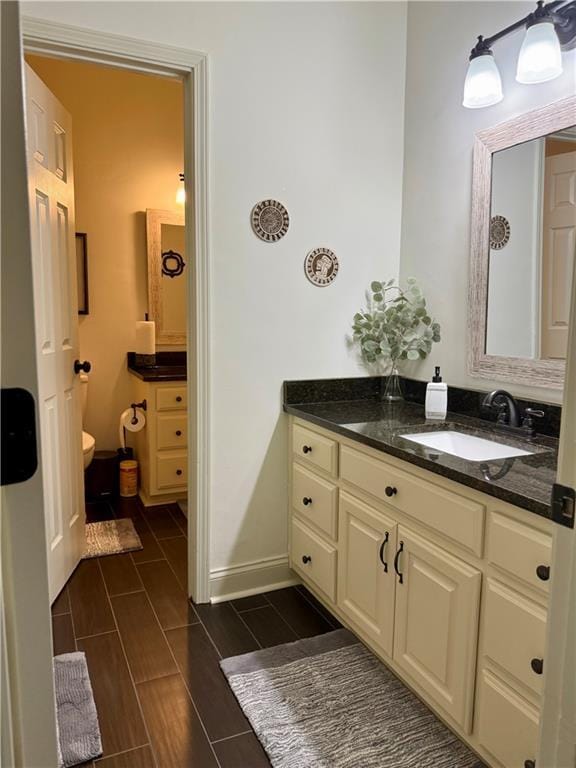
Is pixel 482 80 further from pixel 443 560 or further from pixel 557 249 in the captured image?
pixel 443 560

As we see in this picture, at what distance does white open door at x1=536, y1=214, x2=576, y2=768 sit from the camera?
760 millimetres

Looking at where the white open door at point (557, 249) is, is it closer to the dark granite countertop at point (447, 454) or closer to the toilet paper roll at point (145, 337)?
the dark granite countertop at point (447, 454)

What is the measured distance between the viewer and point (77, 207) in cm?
363

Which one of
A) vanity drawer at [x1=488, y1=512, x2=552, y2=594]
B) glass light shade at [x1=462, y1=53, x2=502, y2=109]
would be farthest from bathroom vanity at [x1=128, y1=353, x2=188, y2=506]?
vanity drawer at [x1=488, y1=512, x2=552, y2=594]

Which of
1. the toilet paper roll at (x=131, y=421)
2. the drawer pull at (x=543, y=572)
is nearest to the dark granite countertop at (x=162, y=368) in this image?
the toilet paper roll at (x=131, y=421)

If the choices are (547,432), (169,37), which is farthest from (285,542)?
(169,37)

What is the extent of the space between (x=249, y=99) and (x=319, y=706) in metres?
2.25

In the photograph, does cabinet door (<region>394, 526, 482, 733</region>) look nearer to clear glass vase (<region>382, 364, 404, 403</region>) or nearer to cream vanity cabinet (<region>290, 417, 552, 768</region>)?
cream vanity cabinet (<region>290, 417, 552, 768</region>)

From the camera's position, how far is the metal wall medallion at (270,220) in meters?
2.27

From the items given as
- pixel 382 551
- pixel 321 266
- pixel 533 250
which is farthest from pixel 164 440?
pixel 533 250

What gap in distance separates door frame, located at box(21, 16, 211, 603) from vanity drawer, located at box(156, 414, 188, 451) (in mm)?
1132

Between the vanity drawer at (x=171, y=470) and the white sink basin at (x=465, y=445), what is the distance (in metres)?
1.92

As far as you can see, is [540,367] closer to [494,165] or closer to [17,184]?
[494,165]

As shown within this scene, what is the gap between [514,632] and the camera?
4.29ft
